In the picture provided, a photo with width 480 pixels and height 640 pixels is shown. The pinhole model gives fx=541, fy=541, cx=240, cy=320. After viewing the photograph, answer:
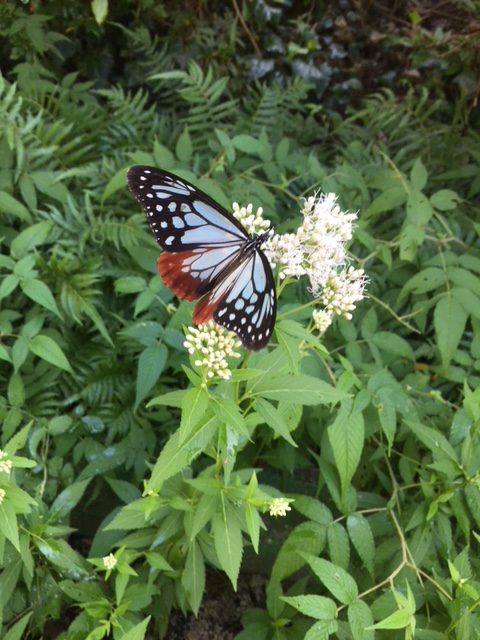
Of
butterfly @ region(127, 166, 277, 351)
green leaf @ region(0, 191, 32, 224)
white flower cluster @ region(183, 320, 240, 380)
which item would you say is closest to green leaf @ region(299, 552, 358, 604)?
white flower cluster @ region(183, 320, 240, 380)

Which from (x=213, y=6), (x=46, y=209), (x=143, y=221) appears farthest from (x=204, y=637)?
(x=213, y=6)

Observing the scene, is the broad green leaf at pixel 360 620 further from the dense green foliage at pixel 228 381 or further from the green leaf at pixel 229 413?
the green leaf at pixel 229 413

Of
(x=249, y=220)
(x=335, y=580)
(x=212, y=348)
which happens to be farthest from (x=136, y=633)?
(x=249, y=220)

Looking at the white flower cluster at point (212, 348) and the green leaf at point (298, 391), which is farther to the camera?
the green leaf at point (298, 391)

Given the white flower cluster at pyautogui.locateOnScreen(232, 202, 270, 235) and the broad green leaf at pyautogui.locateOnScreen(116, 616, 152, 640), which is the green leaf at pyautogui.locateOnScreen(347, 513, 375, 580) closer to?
the broad green leaf at pyautogui.locateOnScreen(116, 616, 152, 640)

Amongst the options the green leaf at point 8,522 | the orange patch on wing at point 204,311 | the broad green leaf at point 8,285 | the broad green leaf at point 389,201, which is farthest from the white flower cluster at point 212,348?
the broad green leaf at point 389,201
